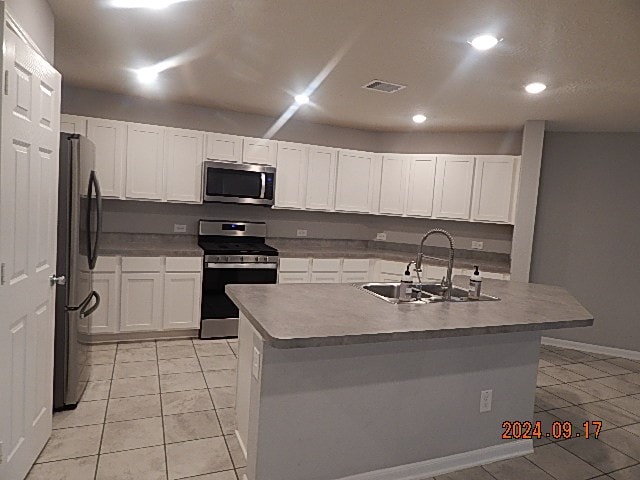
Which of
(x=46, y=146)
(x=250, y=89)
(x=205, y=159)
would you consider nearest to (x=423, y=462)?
(x=46, y=146)

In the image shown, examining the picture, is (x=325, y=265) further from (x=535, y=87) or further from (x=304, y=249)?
(x=535, y=87)

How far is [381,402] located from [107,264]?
299 centimetres

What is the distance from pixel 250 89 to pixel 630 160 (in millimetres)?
3994

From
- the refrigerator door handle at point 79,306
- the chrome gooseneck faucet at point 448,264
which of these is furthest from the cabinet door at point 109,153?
the chrome gooseneck faucet at point 448,264

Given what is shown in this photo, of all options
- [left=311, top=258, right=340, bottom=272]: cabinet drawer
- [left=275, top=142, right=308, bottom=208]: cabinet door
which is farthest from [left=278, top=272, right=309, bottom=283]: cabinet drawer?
[left=275, top=142, right=308, bottom=208]: cabinet door

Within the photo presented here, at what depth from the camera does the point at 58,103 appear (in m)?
2.47

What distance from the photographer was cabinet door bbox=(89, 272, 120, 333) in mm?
4168

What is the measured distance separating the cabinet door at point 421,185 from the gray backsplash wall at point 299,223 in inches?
11.9

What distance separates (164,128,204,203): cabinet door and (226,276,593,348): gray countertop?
2.32 meters

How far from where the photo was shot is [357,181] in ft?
18.1

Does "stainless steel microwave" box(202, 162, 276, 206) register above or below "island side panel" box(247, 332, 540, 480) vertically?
above

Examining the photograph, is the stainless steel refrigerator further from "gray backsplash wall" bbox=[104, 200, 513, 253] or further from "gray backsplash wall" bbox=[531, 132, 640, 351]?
"gray backsplash wall" bbox=[531, 132, 640, 351]

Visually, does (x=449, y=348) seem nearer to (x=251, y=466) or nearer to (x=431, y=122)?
(x=251, y=466)

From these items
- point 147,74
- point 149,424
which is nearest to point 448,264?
point 149,424
